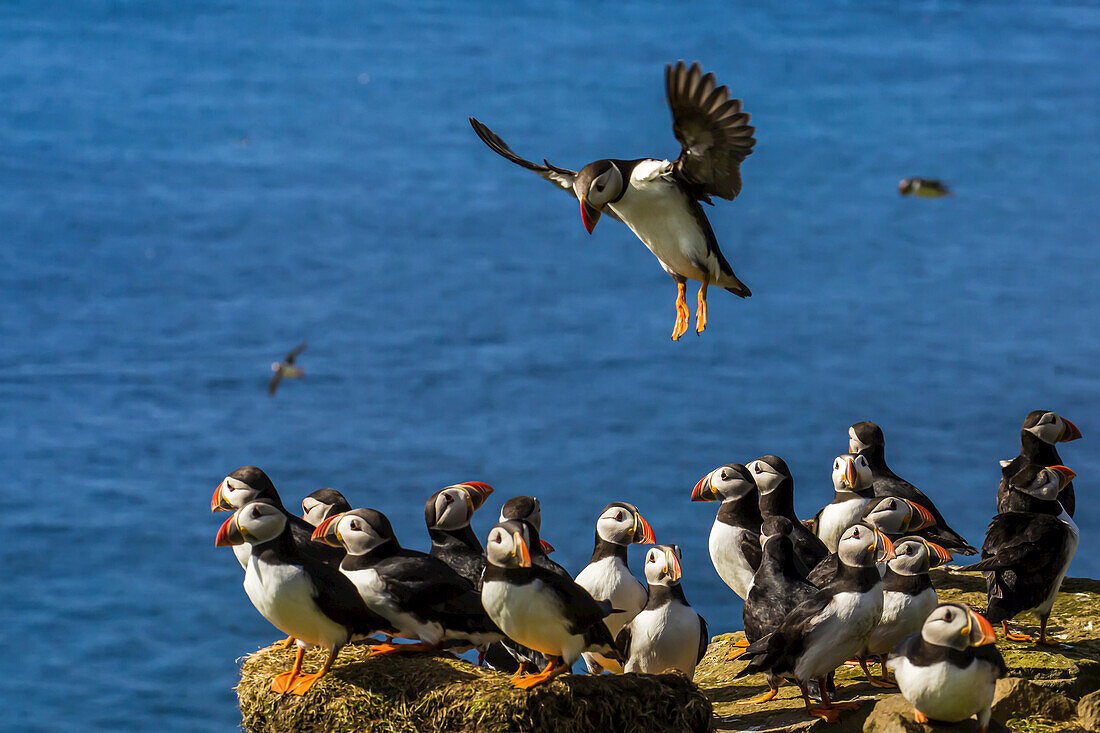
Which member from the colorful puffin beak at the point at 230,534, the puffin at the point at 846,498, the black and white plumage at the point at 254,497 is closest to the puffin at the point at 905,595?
the puffin at the point at 846,498

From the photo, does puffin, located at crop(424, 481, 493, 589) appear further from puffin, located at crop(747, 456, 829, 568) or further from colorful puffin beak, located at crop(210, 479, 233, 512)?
puffin, located at crop(747, 456, 829, 568)

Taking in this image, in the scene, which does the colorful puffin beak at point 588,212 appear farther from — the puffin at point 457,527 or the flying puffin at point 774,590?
the flying puffin at point 774,590

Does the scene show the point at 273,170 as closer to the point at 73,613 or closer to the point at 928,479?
the point at 73,613

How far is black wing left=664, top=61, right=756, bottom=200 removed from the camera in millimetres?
5664

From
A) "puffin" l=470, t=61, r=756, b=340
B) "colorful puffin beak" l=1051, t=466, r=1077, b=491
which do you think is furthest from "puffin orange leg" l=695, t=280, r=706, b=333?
"colorful puffin beak" l=1051, t=466, r=1077, b=491

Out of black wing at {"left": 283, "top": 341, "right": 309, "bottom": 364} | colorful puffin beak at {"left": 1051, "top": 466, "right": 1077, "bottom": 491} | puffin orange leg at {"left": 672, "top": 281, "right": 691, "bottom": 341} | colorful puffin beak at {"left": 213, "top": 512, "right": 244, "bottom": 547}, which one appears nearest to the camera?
colorful puffin beak at {"left": 213, "top": 512, "right": 244, "bottom": 547}

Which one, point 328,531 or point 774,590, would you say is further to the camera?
point 774,590

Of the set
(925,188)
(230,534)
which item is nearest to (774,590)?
(230,534)

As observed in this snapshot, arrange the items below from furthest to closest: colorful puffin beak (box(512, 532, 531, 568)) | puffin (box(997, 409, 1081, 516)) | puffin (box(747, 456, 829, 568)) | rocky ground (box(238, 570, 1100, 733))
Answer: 1. puffin (box(747, 456, 829, 568))
2. puffin (box(997, 409, 1081, 516))
3. rocky ground (box(238, 570, 1100, 733))
4. colorful puffin beak (box(512, 532, 531, 568))

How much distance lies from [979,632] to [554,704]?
1.80m

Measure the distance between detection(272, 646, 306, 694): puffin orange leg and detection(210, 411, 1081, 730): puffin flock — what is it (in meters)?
0.01

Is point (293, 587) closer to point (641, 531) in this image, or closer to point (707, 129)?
point (641, 531)

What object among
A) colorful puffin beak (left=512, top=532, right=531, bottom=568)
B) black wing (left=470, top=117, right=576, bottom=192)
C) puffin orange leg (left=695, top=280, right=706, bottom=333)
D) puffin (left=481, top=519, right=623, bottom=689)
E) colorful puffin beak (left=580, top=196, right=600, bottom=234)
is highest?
black wing (left=470, top=117, right=576, bottom=192)

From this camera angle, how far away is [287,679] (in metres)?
6.04
